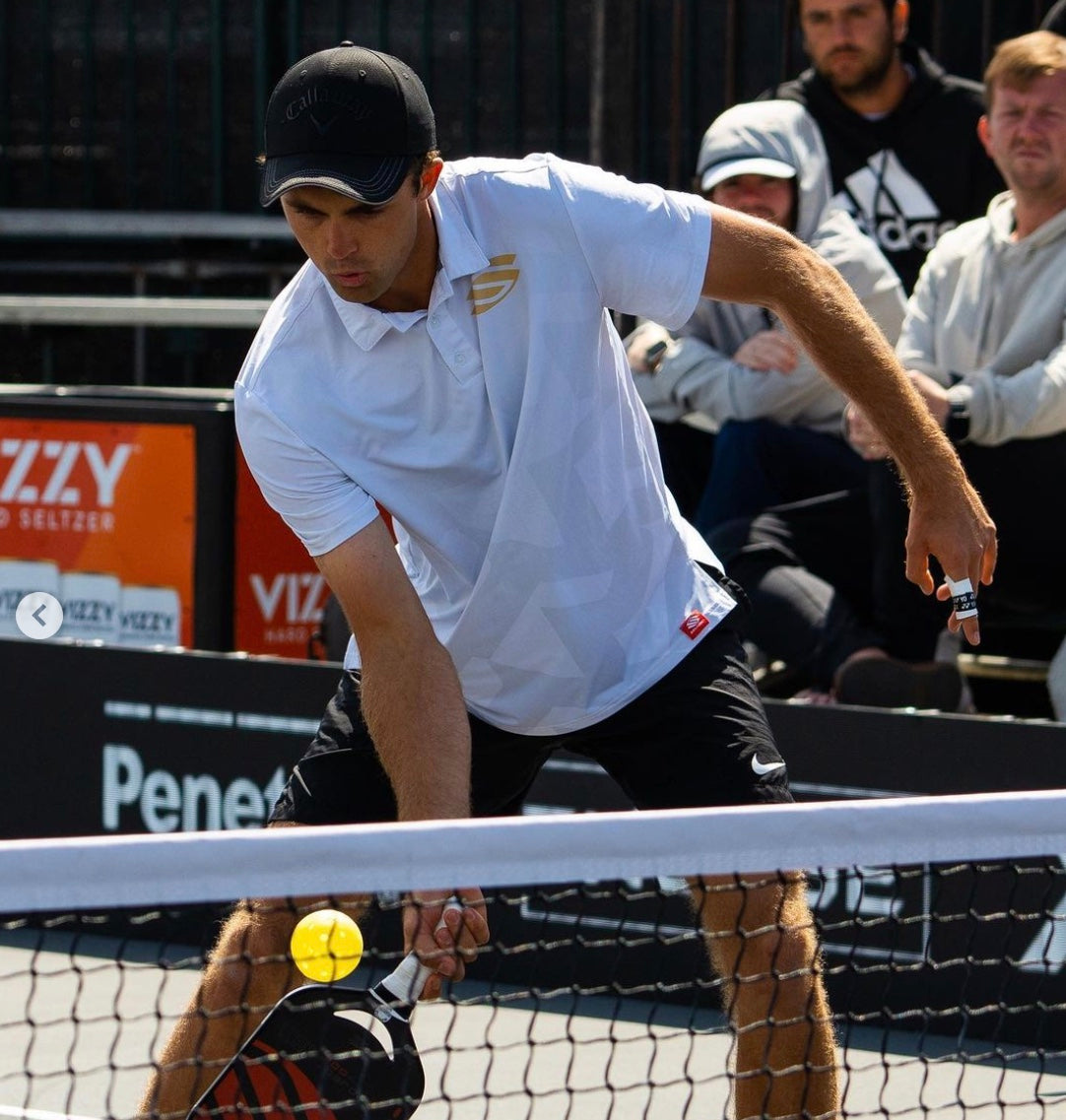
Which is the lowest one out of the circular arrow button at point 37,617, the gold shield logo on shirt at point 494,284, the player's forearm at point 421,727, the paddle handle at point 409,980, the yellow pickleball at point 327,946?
the circular arrow button at point 37,617

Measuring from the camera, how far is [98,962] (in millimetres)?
5520

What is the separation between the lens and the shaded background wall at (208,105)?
984 cm

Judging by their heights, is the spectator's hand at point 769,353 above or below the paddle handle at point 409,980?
above

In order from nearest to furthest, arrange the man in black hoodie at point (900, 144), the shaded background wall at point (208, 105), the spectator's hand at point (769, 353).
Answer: the spectator's hand at point (769, 353) < the man in black hoodie at point (900, 144) < the shaded background wall at point (208, 105)

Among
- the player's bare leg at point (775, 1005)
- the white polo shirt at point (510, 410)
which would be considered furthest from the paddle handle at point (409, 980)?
the white polo shirt at point (510, 410)

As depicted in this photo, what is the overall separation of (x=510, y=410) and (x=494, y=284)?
21 centimetres

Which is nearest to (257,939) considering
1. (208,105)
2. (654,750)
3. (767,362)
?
(654,750)

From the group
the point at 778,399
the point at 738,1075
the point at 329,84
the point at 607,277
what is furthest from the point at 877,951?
the point at 329,84

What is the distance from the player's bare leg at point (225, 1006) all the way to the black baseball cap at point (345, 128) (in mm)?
1121

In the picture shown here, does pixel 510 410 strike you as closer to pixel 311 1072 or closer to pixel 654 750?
pixel 654 750

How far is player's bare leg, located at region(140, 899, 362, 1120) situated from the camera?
3.23 m

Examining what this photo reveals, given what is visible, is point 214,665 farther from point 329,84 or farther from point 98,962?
point 329,84

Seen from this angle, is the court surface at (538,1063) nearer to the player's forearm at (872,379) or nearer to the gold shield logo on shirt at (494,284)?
the player's forearm at (872,379)

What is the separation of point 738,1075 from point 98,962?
2.83 metres
